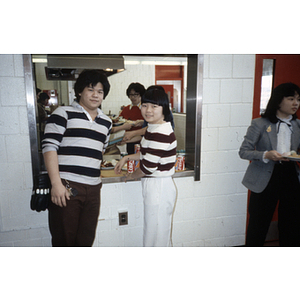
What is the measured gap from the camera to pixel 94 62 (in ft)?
6.31

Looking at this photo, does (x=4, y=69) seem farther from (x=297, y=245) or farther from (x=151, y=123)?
(x=297, y=245)

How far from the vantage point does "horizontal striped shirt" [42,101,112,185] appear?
1.42 metres

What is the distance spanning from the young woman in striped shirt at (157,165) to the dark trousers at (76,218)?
0.36 metres

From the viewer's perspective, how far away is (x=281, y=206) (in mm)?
1909

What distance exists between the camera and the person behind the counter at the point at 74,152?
4.69ft

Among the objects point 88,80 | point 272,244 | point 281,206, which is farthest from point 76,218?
point 272,244

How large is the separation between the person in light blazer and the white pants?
71 centimetres

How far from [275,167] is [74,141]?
1494 millimetres

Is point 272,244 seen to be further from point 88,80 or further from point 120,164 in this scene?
point 88,80

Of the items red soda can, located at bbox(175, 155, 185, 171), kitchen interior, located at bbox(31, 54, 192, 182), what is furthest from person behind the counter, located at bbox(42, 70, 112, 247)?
kitchen interior, located at bbox(31, 54, 192, 182)

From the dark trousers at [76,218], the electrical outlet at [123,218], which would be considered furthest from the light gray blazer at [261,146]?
the dark trousers at [76,218]

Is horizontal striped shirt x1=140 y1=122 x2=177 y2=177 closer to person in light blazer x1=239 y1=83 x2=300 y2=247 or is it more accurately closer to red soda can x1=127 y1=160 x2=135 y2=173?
red soda can x1=127 y1=160 x2=135 y2=173

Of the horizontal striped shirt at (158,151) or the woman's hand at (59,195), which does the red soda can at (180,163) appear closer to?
the horizontal striped shirt at (158,151)

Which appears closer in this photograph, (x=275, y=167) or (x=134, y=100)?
(x=275, y=167)
